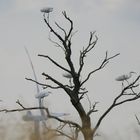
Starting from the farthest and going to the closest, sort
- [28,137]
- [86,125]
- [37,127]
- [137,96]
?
[28,137], [37,127], [137,96], [86,125]

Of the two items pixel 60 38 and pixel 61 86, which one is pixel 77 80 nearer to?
pixel 61 86

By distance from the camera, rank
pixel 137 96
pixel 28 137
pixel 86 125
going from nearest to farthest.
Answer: pixel 86 125 < pixel 137 96 < pixel 28 137

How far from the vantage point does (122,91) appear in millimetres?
21859

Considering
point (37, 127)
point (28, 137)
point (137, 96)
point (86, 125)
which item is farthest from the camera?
point (28, 137)

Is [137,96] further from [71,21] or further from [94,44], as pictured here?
[71,21]

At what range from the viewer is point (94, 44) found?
22141 millimetres

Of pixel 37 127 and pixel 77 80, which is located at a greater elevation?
pixel 37 127

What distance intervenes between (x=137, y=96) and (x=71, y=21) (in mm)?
4687

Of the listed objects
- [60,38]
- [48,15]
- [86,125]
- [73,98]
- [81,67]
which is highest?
[48,15]

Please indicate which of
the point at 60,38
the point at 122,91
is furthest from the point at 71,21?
the point at 122,91

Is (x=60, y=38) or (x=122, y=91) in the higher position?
(x=60, y=38)

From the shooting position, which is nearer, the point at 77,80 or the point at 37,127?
the point at 77,80

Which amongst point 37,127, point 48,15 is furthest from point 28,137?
point 48,15

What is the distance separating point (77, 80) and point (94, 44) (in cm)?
214
